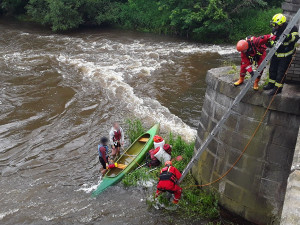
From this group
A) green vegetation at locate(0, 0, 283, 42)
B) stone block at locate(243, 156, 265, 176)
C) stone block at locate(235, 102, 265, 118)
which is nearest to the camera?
stone block at locate(235, 102, 265, 118)

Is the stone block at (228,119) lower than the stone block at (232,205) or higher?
higher

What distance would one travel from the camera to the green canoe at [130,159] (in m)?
7.34

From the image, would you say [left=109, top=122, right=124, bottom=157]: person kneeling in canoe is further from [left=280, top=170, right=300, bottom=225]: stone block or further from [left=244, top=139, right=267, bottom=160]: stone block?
[left=280, top=170, right=300, bottom=225]: stone block

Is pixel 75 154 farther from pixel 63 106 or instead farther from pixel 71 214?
pixel 63 106

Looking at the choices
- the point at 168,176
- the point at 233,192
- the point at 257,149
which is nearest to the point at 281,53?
the point at 257,149

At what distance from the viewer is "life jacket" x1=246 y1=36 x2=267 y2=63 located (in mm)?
5277

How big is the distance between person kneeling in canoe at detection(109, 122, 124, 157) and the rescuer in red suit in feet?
13.5

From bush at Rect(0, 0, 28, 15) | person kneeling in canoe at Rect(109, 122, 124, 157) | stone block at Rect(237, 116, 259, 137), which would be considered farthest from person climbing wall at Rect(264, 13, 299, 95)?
bush at Rect(0, 0, 28, 15)

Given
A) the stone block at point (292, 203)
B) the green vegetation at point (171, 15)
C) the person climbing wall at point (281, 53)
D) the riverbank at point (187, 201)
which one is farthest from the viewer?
the green vegetation at point (171, 15)

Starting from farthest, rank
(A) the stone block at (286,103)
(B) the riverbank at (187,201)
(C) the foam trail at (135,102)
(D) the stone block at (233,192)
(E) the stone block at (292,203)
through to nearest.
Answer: (C) the foam trail at (135,102), (B) the riverbank at (187,201), (D) the stone block at (233,192), (A) the stone block at (286,103), (E) the stone block at (292,203)

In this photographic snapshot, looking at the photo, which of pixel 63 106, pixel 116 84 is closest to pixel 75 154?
pixel 63 106

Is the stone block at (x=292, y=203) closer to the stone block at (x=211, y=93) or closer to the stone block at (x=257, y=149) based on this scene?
the stone block at (x=257, y=149)

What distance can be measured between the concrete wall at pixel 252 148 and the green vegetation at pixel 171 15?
50.3 ft

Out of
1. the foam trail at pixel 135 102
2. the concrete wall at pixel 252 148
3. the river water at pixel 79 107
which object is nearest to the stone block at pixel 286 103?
the concrete wall at pixel 252 148
